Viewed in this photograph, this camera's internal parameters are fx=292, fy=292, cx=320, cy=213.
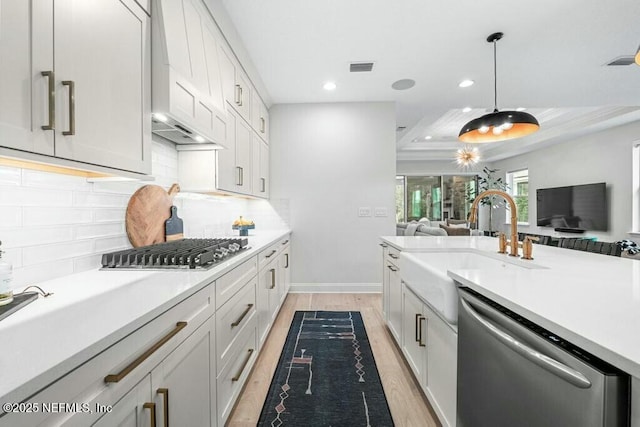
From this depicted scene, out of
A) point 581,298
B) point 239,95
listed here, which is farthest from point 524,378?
point 239,95

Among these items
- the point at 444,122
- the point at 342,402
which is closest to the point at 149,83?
the point at 342,402

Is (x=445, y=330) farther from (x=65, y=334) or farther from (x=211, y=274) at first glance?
(x=65, y=334)

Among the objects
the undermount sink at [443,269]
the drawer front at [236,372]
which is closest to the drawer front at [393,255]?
the undermount sink at [443,269]

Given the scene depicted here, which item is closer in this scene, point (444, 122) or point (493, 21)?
point (493, 21)

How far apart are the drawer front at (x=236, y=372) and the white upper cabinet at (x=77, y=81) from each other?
1.04 metres

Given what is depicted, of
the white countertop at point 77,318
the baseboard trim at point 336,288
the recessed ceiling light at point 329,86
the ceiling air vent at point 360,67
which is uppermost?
the ceiling air vent at point 360,67

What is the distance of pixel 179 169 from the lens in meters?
2.11

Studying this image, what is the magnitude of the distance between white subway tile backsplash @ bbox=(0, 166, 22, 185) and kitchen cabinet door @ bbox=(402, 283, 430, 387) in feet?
6.08

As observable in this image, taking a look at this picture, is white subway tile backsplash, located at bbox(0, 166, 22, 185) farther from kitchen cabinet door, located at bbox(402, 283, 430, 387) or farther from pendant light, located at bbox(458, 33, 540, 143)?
pendant light, located at bbox(458, 33, 540, 143)

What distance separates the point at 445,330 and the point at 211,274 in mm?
1058

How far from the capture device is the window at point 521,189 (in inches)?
300

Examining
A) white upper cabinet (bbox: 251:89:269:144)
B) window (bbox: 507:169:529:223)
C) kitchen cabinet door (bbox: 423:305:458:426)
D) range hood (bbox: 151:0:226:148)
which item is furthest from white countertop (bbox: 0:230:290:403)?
window (bbox: 507:169:529:223)

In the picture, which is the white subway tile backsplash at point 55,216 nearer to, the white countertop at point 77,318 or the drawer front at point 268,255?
the white countertop at point 77,318

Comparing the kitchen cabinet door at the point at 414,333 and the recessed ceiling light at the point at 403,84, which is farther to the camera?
the recessed ceiling light at the point at 403,84
